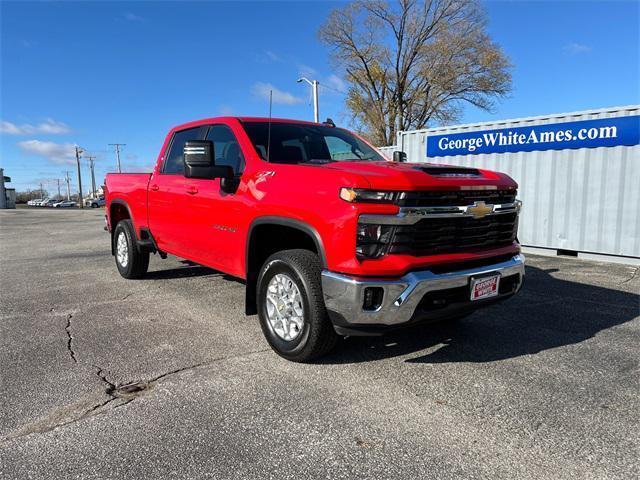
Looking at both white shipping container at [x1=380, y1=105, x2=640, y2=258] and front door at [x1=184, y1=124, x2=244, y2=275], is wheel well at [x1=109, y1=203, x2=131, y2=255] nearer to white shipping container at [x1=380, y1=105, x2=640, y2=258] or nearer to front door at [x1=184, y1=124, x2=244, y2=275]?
front door at [x1=184, y1=124, x2=244, y2=275]

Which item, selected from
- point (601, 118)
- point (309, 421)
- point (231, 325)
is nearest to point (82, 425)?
point (309, 421)

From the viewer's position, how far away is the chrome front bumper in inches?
117

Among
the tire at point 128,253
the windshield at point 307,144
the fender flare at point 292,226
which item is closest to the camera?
the fender flare at point 292,226

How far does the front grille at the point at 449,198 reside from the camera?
120 inches

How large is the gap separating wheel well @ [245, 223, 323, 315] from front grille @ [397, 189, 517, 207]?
3.30ft

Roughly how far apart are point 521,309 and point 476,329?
3.46 ft

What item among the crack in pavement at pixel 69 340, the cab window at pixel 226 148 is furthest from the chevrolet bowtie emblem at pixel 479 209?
the crack in pavement at pixel 69 340

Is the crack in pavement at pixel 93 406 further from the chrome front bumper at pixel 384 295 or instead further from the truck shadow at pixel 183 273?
the truck shadow at pixel 183 273

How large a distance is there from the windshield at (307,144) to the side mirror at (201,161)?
0.41m

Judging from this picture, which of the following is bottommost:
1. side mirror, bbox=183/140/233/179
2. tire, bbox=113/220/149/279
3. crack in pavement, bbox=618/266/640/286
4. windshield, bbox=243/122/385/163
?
crack in pavement, bbox=618/266/640/286

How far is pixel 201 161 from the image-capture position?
394 cm

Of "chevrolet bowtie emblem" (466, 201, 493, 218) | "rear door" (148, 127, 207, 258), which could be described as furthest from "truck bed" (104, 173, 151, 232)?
"chevrolet bowtie emblem" (466, 201, 493, 218)

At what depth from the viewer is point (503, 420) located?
276 cm

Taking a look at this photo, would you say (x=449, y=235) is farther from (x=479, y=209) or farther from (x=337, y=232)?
(x=337, y=232)
